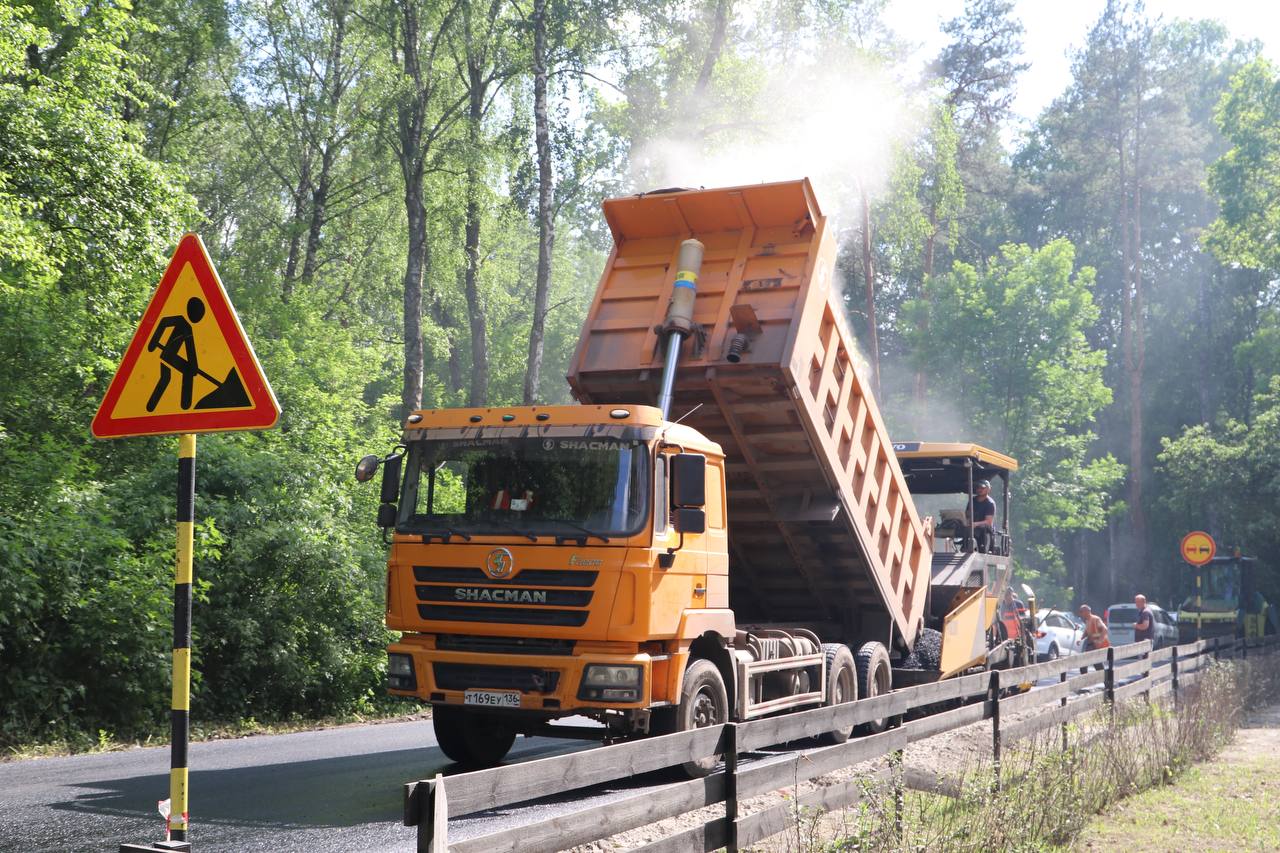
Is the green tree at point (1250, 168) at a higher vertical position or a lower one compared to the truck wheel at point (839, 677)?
higher

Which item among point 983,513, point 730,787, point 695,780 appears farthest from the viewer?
point 983,513

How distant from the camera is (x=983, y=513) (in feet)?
53.1

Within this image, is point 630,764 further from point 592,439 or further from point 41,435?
point 41,435

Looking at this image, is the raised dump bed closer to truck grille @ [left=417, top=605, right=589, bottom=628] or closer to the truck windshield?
the truck windshield

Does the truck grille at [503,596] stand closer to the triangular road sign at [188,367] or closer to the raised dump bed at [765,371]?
the raised dump bed at [765,371]

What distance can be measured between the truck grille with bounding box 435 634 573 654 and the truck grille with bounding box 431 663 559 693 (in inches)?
4.9

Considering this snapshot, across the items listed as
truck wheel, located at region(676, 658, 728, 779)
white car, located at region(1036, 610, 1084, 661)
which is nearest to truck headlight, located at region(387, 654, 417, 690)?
truck wheel, located at region(676, 658, 728, 779)

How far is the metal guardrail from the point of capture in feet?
14.3

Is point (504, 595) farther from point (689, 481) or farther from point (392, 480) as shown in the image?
point (689, 481)

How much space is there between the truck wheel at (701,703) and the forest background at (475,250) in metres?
5.62

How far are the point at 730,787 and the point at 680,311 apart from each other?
5.74 meters

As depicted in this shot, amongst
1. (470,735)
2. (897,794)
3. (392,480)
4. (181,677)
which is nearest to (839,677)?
(470,735)

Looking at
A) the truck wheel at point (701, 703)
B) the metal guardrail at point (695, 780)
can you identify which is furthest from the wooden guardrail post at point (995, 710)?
the truck wheel at point (701, 703)

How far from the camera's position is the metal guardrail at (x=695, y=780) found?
4367 mm
